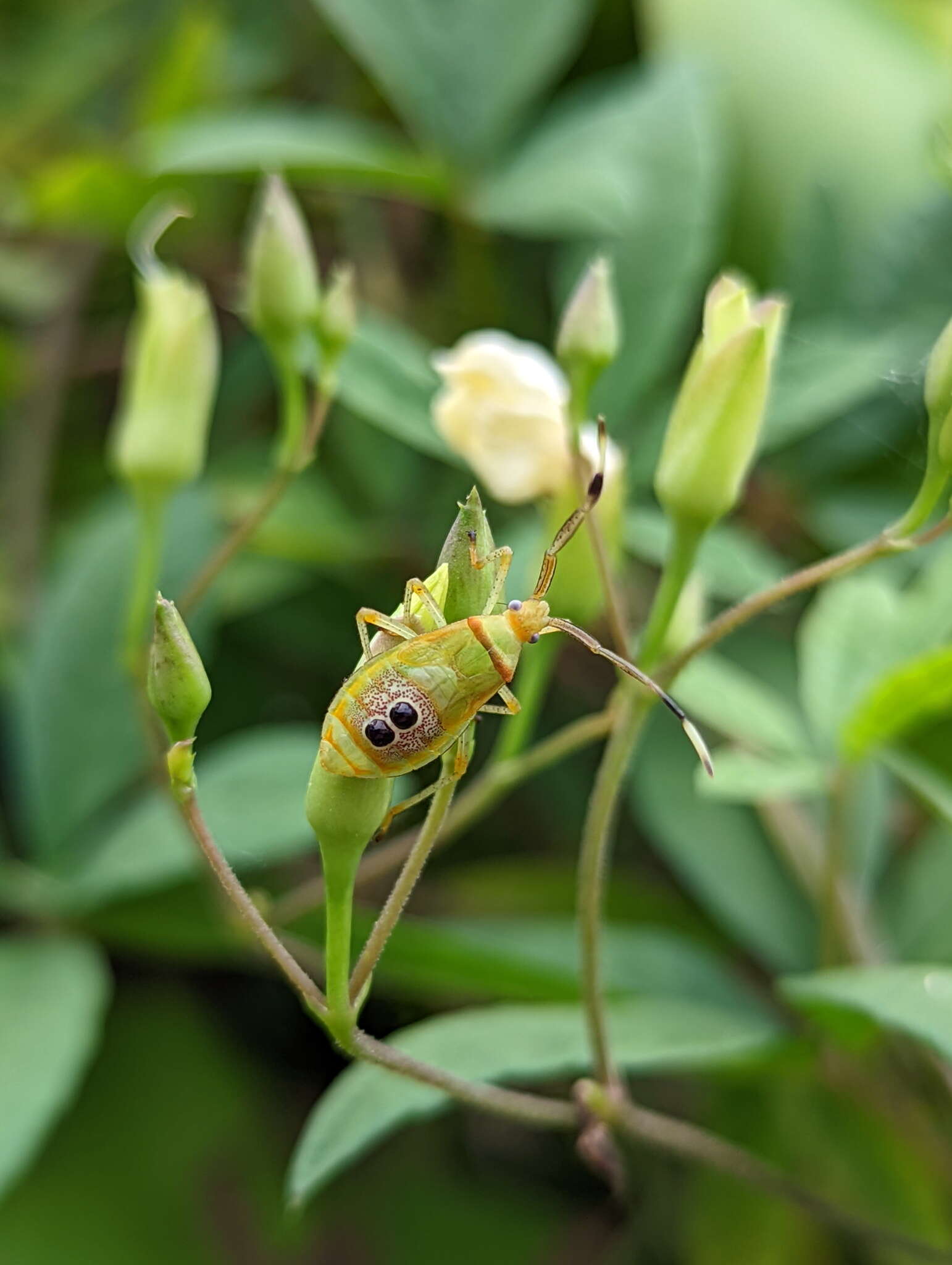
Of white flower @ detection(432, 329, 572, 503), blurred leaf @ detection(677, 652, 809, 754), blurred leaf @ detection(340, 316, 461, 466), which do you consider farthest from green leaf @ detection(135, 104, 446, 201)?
blurred leaf @ detection(677, 652, 809, 754)

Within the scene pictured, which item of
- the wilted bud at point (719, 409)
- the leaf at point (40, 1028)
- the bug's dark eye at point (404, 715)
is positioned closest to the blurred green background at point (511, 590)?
the leaf at point (40, 1028)

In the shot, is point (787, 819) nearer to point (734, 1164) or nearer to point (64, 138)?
point (734, 1164)

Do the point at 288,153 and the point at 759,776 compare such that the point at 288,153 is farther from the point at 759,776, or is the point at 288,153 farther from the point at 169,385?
the point at 759,776

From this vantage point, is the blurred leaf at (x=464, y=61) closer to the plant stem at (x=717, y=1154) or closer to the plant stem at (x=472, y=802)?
the plant stem at (x=472, y=802)

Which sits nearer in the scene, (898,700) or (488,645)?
(488,645)

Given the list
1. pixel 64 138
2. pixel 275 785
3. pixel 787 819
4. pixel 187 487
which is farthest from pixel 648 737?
pixel 64 138

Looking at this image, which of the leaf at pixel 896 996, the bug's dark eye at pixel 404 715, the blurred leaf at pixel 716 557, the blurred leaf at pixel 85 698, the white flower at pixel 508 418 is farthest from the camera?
the blurred leaf at pixel 85 698

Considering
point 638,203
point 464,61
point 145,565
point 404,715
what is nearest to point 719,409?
point 404,715
